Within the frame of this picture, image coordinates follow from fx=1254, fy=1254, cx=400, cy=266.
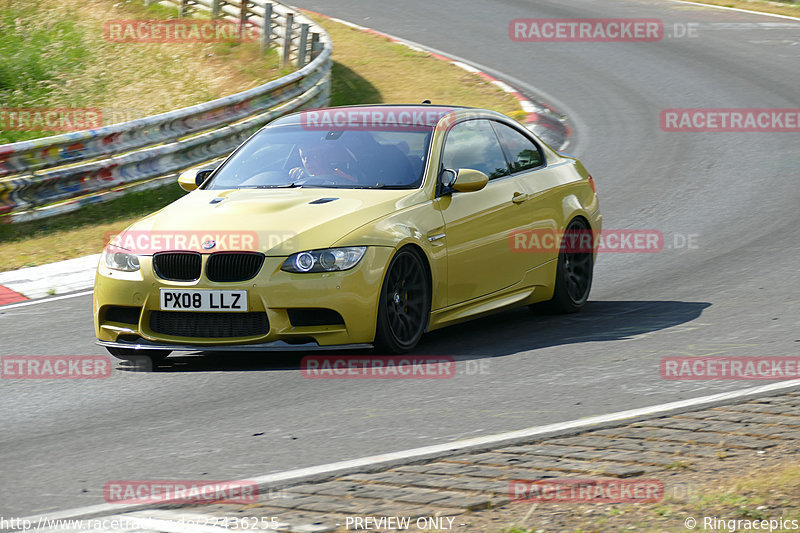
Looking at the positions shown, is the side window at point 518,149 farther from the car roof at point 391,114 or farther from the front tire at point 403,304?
the front tire at point 403,304

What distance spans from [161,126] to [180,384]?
306 inches

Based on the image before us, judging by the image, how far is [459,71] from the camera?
899 inches

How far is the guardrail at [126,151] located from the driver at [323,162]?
17.8 ft

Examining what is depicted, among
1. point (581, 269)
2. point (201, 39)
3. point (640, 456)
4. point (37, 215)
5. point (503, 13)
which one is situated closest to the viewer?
point (640, 456)

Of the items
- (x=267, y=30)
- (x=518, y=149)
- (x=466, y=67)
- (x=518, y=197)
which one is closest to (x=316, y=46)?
(x=267, y=30)

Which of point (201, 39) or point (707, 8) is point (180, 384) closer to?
point (201, 39)

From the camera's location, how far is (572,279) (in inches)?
378

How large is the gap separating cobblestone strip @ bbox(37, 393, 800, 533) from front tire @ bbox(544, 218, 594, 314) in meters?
3.12

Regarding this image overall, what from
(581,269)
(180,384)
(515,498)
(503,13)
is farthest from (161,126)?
(503,13)

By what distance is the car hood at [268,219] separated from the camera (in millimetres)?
7492
